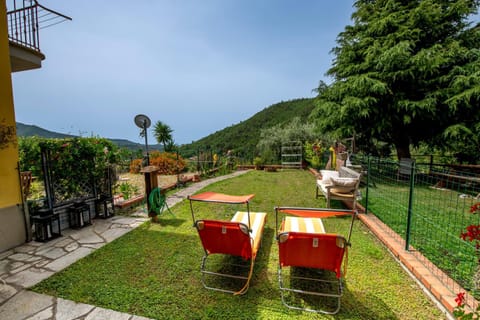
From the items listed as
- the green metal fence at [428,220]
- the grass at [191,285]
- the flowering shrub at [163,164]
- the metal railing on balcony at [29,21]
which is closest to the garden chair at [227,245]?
the grass at [191,285]

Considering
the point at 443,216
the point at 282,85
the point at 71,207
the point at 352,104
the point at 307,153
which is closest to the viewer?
the point at 71,207

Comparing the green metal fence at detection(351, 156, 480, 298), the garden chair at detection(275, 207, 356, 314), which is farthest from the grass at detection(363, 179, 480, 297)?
the garden chair at detection(275, 207, 356, 314)

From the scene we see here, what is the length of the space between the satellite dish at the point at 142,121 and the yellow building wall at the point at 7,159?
242cm

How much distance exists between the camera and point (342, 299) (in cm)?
224

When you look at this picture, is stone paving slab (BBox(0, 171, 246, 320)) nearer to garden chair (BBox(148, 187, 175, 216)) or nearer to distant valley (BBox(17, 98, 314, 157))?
garden chair (BBox(148, 187, 175, 216))

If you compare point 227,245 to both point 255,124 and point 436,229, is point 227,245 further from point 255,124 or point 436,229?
point 255,124

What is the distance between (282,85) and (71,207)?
15.7 metres

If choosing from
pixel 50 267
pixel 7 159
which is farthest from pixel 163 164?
pixel 50 267

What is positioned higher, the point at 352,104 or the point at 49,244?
the point at 352,104

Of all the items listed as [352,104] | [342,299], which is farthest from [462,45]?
[342,299]

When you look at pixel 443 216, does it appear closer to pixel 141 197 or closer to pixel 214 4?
pixel 141 197

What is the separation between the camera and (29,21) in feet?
15.0

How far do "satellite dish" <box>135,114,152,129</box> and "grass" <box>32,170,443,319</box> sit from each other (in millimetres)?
2872

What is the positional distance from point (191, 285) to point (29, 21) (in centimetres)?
614
